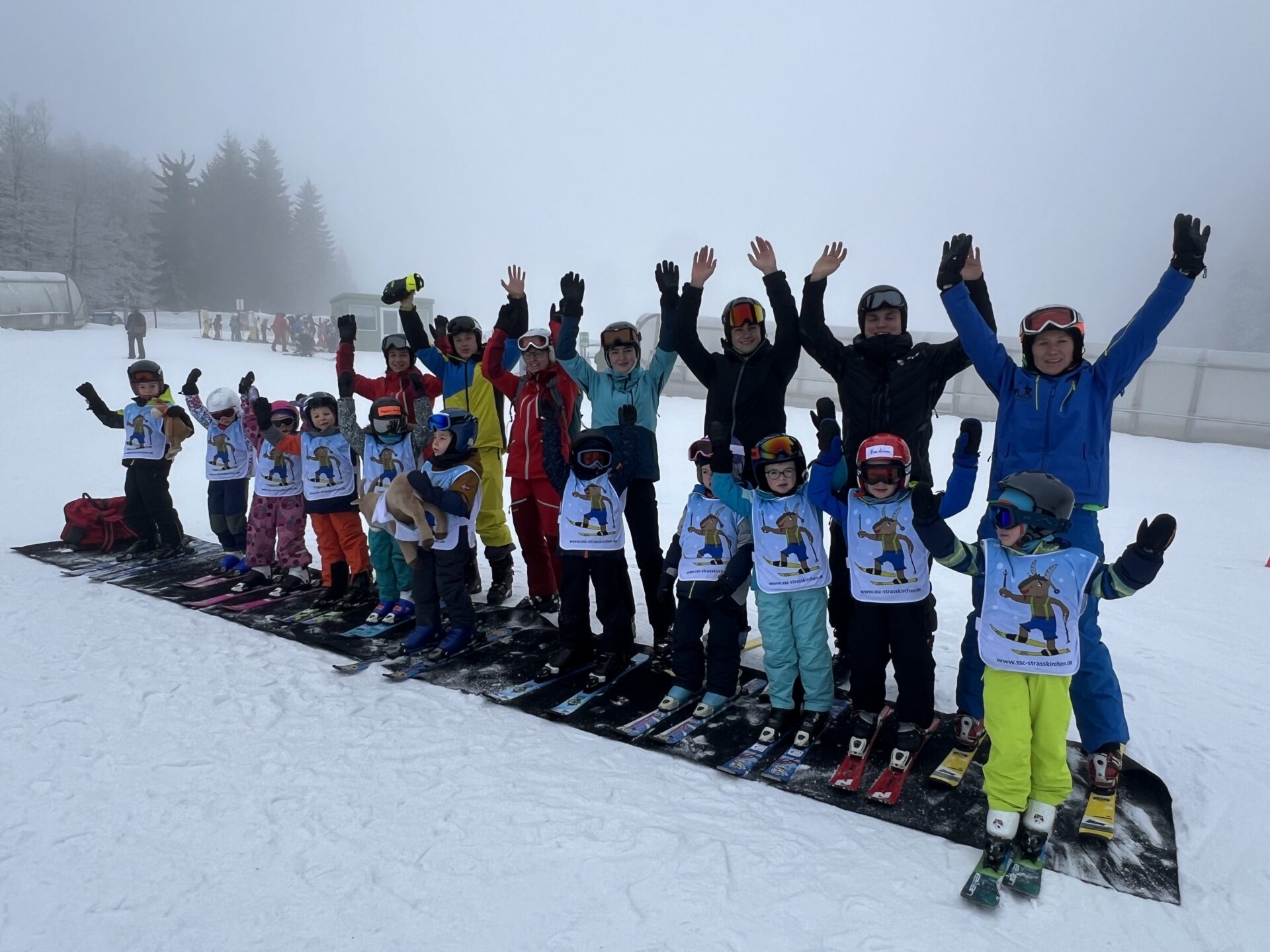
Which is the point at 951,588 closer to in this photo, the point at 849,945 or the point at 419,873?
the point at 849,945

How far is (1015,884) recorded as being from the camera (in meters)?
3.03

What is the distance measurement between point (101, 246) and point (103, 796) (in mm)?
62869

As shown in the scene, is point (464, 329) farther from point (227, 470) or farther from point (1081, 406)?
point (1081, 406)

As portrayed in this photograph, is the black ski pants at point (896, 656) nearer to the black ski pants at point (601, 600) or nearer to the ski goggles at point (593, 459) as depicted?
the black ski pants at point (601, 600)

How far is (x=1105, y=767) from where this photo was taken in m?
3.65

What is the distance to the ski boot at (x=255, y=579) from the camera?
271 inches

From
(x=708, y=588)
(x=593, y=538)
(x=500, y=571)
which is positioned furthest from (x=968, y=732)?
(x=500, y=571)

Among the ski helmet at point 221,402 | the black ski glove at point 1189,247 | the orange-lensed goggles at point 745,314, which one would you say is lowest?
the ski helmet at point 221,402

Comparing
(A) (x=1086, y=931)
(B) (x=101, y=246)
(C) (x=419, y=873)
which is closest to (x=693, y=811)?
(C) (x=419, y=873)

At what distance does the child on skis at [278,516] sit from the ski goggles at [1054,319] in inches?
239

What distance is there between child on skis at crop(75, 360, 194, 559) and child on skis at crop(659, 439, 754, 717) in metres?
6.04

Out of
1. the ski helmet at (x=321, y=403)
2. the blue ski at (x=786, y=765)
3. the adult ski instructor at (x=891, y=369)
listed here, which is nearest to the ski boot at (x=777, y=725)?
the blue ski at (x=786, y=765)

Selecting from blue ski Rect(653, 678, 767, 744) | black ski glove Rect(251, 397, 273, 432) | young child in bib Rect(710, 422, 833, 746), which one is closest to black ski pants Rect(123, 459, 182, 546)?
black ski glove Rect(251, 397, 273, 432)

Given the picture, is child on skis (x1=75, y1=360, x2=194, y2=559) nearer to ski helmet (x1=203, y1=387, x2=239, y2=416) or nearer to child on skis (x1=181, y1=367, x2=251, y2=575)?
child on skis (x1=181, y1=367, x2=251, y2=575)
